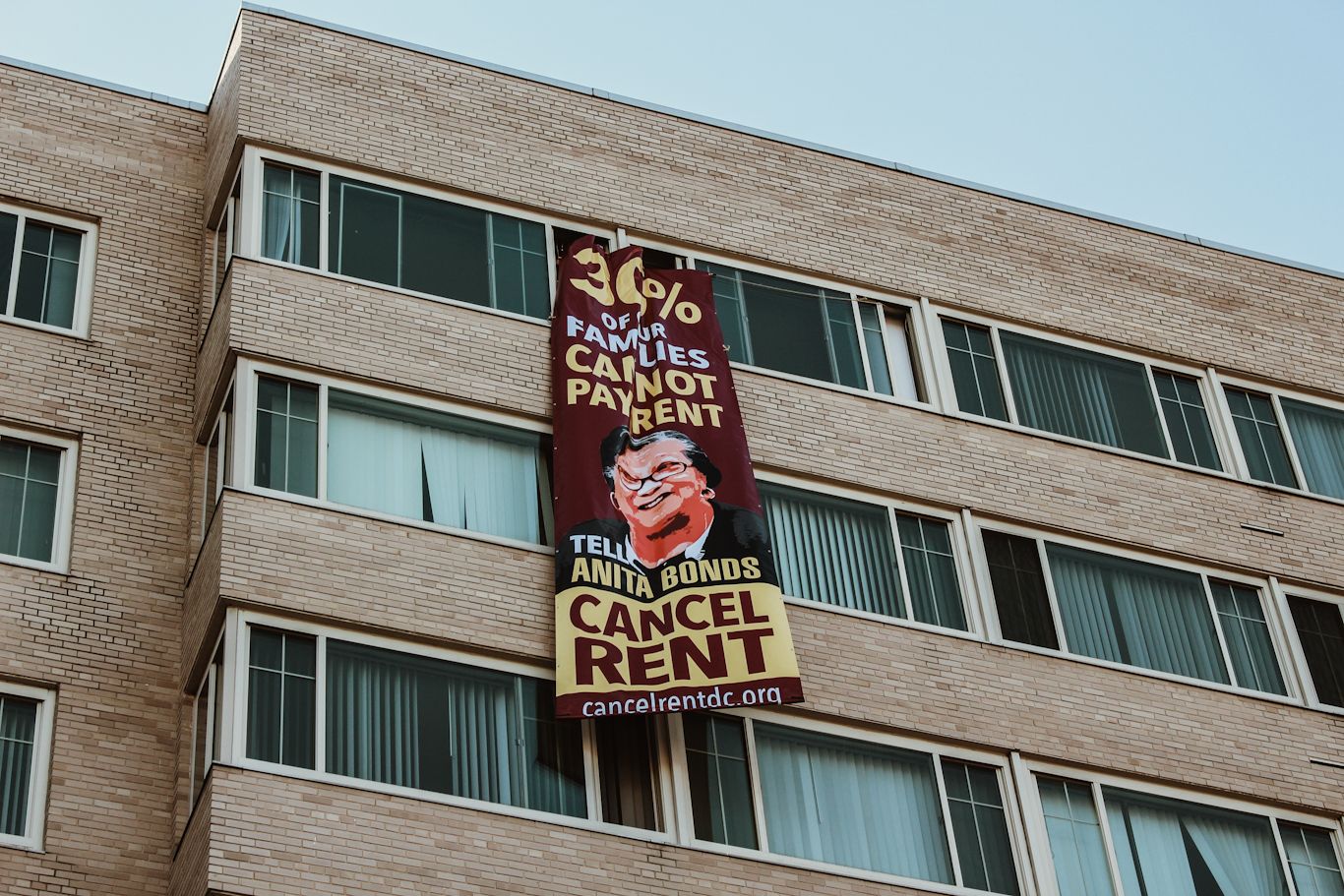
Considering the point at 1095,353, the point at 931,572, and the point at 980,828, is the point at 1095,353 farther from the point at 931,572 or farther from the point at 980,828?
Result: the point at 980,828

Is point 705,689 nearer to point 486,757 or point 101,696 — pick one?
point 486,757

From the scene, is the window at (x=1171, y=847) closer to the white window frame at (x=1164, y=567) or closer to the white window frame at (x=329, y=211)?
the white window frame at (x=1164, y=567)

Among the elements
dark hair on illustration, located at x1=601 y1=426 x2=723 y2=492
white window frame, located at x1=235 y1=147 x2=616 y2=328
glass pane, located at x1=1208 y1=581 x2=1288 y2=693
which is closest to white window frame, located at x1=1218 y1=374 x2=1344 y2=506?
glass pane, located at x1=1208 y1=581 x2=1288 y2=693

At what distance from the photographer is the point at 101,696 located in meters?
21.0

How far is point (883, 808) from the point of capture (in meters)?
22.0

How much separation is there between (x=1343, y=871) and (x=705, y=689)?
8.03 metres

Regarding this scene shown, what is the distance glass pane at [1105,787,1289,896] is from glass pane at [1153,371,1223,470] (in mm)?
5256

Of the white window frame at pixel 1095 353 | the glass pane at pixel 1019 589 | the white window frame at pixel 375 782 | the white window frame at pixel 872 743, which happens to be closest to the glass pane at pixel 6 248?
the white window frame at pixel 375 782

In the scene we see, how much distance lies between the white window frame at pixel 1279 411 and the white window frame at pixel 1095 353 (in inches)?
5.0

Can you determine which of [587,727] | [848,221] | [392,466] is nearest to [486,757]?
[587,727]

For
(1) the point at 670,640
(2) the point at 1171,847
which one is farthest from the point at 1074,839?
(1) the point at 670,640

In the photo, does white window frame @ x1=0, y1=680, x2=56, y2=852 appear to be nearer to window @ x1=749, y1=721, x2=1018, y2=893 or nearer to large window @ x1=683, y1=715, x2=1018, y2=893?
large window @ x1=683, y1=715, x2=1018, y2=893

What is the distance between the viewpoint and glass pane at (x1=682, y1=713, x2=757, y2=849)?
2089 cm

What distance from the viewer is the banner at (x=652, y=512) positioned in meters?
21.0
